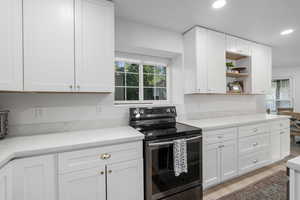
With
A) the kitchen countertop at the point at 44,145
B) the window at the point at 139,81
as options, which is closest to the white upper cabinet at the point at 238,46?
the window at the point at 139,81

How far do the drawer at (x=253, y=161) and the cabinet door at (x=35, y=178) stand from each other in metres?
2.51

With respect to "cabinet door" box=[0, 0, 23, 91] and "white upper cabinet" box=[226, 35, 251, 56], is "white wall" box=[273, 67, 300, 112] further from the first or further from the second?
"cabinet door" box=[0, 0, 23, 91]

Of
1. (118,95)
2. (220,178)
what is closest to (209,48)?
(118,95)

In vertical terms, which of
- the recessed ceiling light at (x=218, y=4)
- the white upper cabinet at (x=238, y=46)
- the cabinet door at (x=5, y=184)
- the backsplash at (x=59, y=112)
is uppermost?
the recessed ceiling light at (x=218, y=4)

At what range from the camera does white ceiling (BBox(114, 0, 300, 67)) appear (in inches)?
68.1

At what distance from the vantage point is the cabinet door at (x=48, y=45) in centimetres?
133

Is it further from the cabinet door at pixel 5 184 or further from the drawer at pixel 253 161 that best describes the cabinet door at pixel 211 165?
the cabinet door at pixel 5 184

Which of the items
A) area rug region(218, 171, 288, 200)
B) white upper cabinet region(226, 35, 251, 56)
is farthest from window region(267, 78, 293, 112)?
area rug region(218, 171, 288, 200)

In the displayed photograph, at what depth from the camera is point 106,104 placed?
1.96m

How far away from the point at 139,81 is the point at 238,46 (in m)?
1.98

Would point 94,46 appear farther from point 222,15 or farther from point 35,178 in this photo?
point 222,15

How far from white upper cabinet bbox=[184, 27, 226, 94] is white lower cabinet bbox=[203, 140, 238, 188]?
2.90 feet

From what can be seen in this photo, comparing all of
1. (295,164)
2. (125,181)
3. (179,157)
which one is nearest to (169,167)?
(179,157)

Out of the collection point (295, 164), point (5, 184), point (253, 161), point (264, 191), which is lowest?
point (264, 191)
